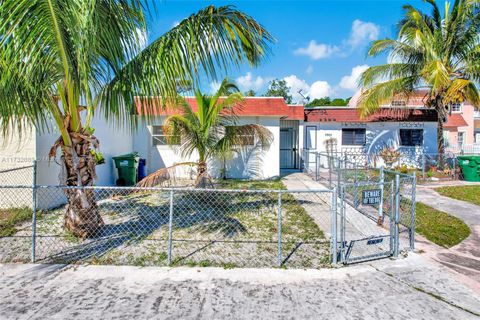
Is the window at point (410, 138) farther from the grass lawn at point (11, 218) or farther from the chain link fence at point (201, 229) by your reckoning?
the grass lawn at point (11, 218)

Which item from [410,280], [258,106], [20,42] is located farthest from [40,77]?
[258,106]

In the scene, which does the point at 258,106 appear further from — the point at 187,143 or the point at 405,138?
the point at 405,138

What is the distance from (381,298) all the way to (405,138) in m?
16.3

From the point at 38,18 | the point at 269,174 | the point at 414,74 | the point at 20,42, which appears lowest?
the point at 269,174

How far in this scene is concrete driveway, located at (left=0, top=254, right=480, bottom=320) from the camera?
365 centimetres

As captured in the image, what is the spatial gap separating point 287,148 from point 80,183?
1375 cm

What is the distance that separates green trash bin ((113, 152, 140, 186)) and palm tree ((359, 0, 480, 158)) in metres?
11.5

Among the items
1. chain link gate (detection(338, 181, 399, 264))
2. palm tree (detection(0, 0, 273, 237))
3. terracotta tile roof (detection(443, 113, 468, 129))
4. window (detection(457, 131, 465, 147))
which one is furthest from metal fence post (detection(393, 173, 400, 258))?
window (detection(457, 131, 465, 147))

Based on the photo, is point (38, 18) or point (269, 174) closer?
point (38, 18)

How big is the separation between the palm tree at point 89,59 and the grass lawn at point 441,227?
513 cm

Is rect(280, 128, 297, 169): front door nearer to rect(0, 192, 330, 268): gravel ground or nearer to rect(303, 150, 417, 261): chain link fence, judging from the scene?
rect(303, 150, 417, 261): chain link fence

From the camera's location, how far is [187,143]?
998 cm

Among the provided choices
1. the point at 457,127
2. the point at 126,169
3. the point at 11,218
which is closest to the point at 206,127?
the point at 126,169

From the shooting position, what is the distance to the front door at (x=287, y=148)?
18078mm
